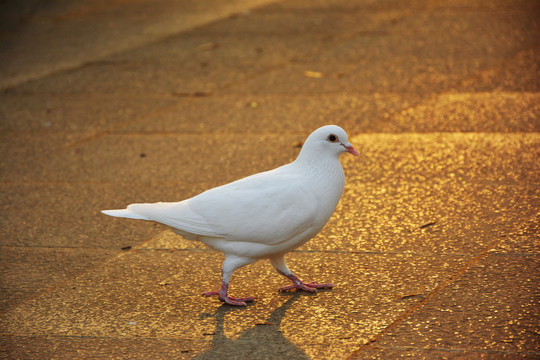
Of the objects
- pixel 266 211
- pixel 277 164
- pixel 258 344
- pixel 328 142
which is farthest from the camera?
pixel 277 164

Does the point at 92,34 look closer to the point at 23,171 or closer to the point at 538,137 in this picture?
the point at 23,171

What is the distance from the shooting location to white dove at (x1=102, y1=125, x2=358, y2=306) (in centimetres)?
415

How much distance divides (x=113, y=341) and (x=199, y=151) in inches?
135

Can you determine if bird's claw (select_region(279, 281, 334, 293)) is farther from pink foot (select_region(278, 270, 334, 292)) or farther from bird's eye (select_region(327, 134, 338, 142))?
bird's eye (select_region(327, 134, 338, 142))

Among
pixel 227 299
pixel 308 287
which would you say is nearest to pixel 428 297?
pixel 308 287

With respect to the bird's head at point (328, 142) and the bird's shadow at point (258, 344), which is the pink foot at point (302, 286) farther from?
the bird's head at point (328, 142)

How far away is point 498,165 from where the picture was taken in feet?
20.5

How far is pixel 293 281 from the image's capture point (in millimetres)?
4383

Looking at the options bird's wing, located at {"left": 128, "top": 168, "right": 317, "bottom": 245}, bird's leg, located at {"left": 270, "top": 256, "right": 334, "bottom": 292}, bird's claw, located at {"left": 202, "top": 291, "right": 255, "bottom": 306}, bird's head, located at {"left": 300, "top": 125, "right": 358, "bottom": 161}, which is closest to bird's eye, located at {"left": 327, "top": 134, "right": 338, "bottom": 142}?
bird's head, located at {"left": 300, "top": 125, "right": 358, "bottom": 161}

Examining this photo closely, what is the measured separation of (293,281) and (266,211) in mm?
501

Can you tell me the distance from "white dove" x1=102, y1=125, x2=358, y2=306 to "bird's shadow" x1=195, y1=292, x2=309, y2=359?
28 cm

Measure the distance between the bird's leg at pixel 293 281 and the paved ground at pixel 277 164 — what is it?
0.09 meters

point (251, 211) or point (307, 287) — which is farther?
point (307, 287)

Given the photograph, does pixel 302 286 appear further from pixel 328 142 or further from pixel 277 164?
pixel 277 164
